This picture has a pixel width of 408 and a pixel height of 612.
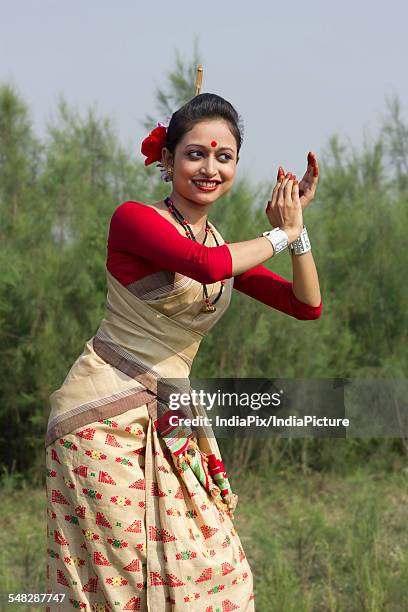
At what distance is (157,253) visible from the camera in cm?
216

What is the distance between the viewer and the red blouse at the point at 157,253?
2.11 m

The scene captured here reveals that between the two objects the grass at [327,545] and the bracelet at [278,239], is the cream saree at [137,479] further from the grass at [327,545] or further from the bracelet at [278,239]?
the grass at [327,545]

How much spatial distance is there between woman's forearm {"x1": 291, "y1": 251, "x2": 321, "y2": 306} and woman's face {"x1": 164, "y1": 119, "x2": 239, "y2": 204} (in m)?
0.28

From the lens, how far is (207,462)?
2.43m

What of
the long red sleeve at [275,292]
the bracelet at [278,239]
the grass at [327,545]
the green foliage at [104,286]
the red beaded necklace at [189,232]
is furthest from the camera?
the green foliage at [104,286]

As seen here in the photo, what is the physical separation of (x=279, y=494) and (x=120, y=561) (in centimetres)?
353

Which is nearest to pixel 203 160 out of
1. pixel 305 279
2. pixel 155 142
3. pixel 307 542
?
pixel 155 142

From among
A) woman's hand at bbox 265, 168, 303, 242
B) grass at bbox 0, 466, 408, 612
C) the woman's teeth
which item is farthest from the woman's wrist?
grass at bbox 0, 466, 408, 612

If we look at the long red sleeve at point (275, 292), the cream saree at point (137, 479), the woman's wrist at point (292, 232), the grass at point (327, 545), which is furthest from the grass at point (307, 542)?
the woman's wrist at point (292, 232)

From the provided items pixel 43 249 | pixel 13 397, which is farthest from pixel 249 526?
pixel 43 249

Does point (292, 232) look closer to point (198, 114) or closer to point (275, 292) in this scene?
point (275, 292)

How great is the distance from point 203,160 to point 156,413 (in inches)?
25.3

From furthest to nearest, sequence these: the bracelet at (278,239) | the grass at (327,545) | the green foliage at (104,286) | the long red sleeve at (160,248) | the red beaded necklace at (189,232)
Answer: the green foliage at (104,286) → the grass at (327,545) → the red beaded necklace at (189,232) → the bracelet at (278,239) → the long red sleeve at (160,248)

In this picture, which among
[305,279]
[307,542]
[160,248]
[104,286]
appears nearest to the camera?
[160,248]
